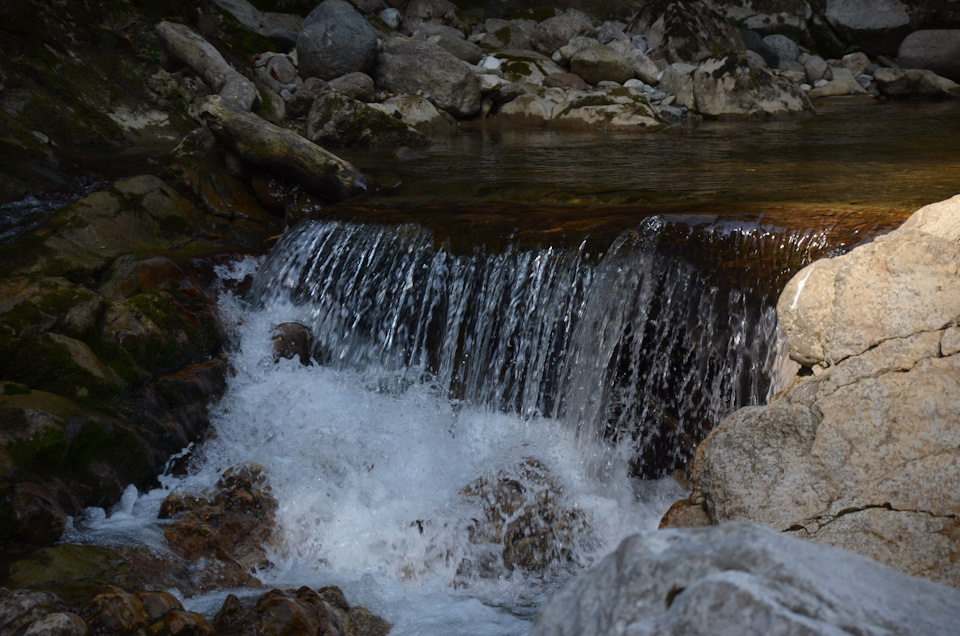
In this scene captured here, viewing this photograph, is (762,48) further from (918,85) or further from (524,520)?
(524,520)

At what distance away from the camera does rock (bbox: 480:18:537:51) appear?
17531 millimetres

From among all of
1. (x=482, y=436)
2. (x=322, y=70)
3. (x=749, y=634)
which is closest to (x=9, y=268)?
(x=482, y=436)

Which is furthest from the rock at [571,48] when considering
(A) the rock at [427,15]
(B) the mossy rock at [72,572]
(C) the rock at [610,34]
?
(B) the mossy rock at [72,572]

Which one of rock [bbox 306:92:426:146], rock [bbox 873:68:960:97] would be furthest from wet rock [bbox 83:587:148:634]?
rock [bbox 873:68:960:97]

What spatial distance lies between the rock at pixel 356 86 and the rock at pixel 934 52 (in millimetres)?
11832

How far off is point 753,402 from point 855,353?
1.35 metres

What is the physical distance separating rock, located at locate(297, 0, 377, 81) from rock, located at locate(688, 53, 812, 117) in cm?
579

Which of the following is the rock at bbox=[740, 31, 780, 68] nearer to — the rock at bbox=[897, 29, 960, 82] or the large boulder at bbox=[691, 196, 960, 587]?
the rock at bbox=[897, 29, 960, 82]

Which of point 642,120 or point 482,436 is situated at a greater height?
point 642,120

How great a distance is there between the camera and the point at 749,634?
1307 mm

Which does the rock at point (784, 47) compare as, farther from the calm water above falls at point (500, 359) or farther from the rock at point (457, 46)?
the calm water above falls at point (500, 359)

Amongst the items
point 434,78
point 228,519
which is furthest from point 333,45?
point 228,519

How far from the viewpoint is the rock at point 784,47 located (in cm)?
1823

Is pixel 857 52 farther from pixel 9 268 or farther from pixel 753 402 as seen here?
pixel 9 268
